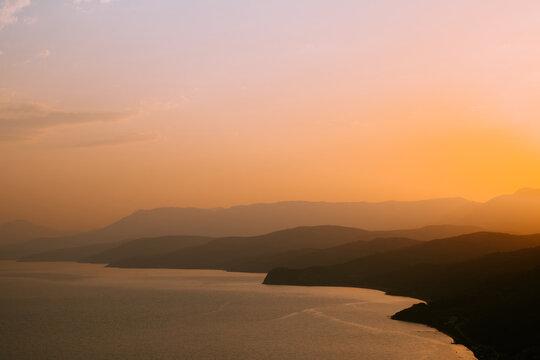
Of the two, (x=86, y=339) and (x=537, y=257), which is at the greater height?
(x=537, y=257)

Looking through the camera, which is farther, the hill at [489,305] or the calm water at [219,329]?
the calm water at [219,329]

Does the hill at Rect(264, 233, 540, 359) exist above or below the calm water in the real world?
above

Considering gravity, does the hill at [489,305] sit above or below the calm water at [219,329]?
above

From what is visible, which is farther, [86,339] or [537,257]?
[537,257]

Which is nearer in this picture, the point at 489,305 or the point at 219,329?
the point at 489,305

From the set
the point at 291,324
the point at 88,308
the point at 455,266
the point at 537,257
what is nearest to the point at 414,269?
the point at 455,266

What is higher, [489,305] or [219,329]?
[489,305]

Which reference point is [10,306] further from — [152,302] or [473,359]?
[473,359]

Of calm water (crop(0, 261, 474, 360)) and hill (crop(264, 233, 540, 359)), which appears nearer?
hill (crop(264, 233, 540, 359))
